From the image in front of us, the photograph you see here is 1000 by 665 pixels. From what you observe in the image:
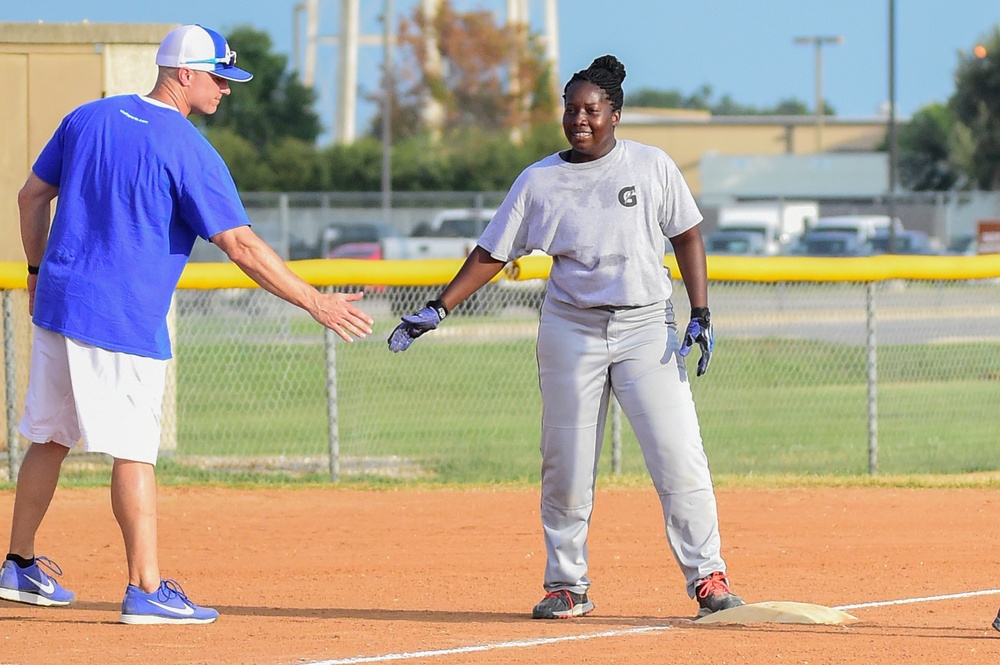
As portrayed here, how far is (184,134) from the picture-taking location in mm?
5691

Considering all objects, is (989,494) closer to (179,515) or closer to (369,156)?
(179,515)

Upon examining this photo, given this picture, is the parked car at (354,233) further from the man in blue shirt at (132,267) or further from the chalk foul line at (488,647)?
the chalk foul line at (488,647)

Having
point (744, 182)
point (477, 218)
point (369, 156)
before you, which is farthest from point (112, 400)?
point (744, 182)

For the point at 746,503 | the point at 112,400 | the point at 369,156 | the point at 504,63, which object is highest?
the point at 504,63

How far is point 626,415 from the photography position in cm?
599

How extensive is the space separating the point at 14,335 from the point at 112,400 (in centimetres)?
477

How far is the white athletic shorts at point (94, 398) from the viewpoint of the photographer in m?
5.69

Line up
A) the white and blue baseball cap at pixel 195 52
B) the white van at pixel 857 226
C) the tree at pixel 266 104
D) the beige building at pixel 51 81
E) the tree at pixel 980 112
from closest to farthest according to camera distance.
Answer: the white and blue baseball cap at pixel 195 52
the beige building at pixel 51 81
the white van at pixel 857 226
the tree at pixel 980 112
the tree at pixel 266 104

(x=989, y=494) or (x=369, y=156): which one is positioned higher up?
(x=369, y=156)

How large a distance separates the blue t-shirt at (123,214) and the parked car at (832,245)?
98.5ft

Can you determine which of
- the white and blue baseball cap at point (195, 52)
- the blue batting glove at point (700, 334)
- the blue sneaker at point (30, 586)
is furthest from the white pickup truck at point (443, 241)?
the white and blue baseball cap at point (195, 52)

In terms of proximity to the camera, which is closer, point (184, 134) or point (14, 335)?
point (184, 134)

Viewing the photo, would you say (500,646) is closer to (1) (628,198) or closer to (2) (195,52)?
(1) (628,198)

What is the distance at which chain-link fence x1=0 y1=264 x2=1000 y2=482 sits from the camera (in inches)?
427
